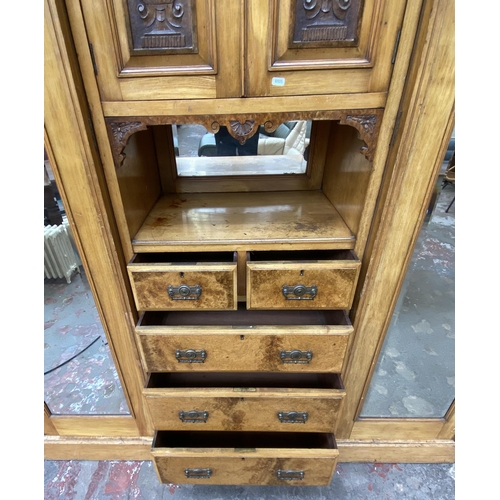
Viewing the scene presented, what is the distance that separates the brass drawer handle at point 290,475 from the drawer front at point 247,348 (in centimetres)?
36

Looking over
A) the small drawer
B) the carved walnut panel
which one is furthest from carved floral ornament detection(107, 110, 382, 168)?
the small drawer

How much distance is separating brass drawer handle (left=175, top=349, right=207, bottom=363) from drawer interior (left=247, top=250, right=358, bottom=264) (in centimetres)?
31

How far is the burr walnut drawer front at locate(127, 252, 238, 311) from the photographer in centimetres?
75

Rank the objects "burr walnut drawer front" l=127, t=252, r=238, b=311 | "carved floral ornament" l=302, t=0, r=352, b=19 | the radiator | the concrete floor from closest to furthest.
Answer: "carved floral ornament" l=302, t=0, r=352, b=19 < "burr walnut drawer front" l=127, t=252, r=238, b=311 < the radiator < the concrete floor

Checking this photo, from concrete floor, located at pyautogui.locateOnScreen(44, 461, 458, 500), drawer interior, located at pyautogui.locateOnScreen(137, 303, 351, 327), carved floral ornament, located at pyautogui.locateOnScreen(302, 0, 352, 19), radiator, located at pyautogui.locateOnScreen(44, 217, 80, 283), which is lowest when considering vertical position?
concrete floor, located at pyautogui.locateOnScreen(44, 461, 458, 500)

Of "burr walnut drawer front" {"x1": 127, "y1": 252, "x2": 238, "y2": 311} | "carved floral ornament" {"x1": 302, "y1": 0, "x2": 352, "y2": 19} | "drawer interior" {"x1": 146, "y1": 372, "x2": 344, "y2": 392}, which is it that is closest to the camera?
"carved floral ornament" {"x1": 302, "y1": 0, "x2": 352, "y2": 19}

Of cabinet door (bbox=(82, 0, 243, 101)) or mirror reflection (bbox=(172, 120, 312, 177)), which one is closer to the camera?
cabinet door (bbox=(82, 0, 243, 101))

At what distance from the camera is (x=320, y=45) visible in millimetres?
591

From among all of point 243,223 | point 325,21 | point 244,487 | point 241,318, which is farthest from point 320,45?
point 244,487

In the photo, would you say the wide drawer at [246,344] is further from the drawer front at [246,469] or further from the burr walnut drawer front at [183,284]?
the drawer front at [246,469]

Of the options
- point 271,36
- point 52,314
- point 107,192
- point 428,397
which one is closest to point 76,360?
point 52,314

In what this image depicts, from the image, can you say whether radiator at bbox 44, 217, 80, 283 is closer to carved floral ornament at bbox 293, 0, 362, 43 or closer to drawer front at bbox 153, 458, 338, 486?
drawer front at bbox 153, 458, 338, 486

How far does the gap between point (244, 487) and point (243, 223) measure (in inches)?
39.2

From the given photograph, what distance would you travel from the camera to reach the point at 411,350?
1.04 m
